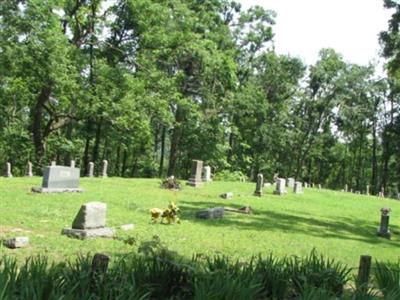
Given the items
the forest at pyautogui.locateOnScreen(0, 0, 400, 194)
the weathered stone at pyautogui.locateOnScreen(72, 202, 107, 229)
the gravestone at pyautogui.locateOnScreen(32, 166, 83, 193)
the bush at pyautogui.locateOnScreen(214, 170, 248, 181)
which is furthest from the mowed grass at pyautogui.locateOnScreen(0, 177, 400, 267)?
the bush at pyautogui.locateOnScreen(214, 170, 248, 181)

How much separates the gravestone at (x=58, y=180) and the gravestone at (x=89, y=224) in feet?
28.1

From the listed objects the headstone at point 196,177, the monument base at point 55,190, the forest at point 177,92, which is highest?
the forest at point 177,92

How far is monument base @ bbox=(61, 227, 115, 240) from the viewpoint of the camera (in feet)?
34.6

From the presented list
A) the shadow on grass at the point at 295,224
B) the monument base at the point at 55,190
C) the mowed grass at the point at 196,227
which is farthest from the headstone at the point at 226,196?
the monument base at the point at 55,190

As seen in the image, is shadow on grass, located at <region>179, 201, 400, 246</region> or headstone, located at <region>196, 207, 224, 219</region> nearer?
shadow on grass, located at <region>179, 201, 400, 246</region>

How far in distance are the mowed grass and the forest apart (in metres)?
7.94

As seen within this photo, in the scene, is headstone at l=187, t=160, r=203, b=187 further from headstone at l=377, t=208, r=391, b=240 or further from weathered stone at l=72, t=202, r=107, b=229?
weathered stone at l=72, t=202, r=107, b=229

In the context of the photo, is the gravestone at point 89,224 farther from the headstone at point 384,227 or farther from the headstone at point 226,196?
the headstone at point 226,196

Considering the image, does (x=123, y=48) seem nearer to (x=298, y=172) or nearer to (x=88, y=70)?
(x=88, y=70)

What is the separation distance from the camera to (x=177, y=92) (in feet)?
122

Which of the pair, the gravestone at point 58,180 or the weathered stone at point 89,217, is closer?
the weathered stone at point 89,217

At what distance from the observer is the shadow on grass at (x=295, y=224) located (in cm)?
1523

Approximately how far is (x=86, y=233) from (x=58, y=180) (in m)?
9.75

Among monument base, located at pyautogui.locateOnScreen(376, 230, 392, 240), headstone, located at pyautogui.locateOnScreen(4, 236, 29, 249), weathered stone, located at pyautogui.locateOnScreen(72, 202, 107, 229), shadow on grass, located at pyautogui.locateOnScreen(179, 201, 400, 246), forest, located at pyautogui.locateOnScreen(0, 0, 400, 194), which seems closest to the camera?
headstone, located at pyautogui.locateOnScreen(4, 236, 29, 249)
